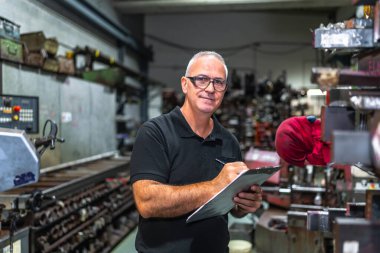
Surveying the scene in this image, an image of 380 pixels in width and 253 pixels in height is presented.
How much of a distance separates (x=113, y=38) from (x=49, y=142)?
201 inches

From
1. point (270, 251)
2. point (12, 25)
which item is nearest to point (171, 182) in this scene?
point (12, 25)

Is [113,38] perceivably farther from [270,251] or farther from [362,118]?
[362,118]

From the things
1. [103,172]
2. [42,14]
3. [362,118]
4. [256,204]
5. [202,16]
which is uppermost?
[202,16]

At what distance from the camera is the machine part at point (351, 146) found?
2.52 feet

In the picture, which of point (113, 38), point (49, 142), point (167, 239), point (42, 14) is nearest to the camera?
point (167, 239)

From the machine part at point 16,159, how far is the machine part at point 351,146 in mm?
743

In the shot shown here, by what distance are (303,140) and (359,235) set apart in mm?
606

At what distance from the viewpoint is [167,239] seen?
142cm

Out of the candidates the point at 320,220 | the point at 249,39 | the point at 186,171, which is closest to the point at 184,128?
the point at 186,171

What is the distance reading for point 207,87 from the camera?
1498 mm

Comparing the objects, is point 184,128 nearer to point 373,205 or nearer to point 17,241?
point 373,205

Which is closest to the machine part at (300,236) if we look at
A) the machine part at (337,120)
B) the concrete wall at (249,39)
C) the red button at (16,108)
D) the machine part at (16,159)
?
the red button at (16,108)

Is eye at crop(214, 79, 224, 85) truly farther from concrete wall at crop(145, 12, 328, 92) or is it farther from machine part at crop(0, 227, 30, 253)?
concrete wall at crop(145, 12, 328, 92)

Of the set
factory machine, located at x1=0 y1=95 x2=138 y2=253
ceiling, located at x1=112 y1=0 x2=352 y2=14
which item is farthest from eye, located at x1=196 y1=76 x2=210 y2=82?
ceiling, located at x1=112 y1=0 x2=352 y2=14
